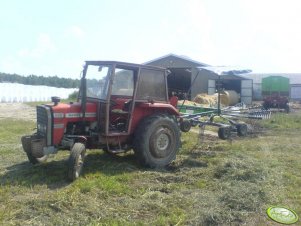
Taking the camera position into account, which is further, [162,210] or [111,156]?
[111,156]

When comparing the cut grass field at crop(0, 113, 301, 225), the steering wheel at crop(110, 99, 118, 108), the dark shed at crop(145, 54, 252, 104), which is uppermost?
the dark shed at crop(145, 54, 252, 104)

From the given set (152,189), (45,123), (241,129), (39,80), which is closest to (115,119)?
(45,123)

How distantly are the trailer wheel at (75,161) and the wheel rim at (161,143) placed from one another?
165cm

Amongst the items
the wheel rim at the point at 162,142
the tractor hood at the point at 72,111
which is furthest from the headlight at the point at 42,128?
the wheel rim at the point at 162,142

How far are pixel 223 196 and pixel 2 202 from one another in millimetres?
3182

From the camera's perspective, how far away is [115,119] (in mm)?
8172

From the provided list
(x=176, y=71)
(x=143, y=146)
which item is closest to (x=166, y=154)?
(x=143, y=146)

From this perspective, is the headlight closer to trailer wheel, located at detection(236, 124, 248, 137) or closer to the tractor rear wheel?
the tractor rear wheel

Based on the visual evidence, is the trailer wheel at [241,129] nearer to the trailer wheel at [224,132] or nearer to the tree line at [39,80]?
the trailer wheel at [224,132]

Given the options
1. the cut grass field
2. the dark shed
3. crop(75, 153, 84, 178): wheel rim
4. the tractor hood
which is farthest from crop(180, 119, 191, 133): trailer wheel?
the dark shed

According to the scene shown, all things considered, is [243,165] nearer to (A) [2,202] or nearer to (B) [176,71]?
(A) [2,202]

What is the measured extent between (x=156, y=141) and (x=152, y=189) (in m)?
1.76

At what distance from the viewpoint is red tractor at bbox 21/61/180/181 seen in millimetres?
7438

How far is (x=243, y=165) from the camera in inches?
311
